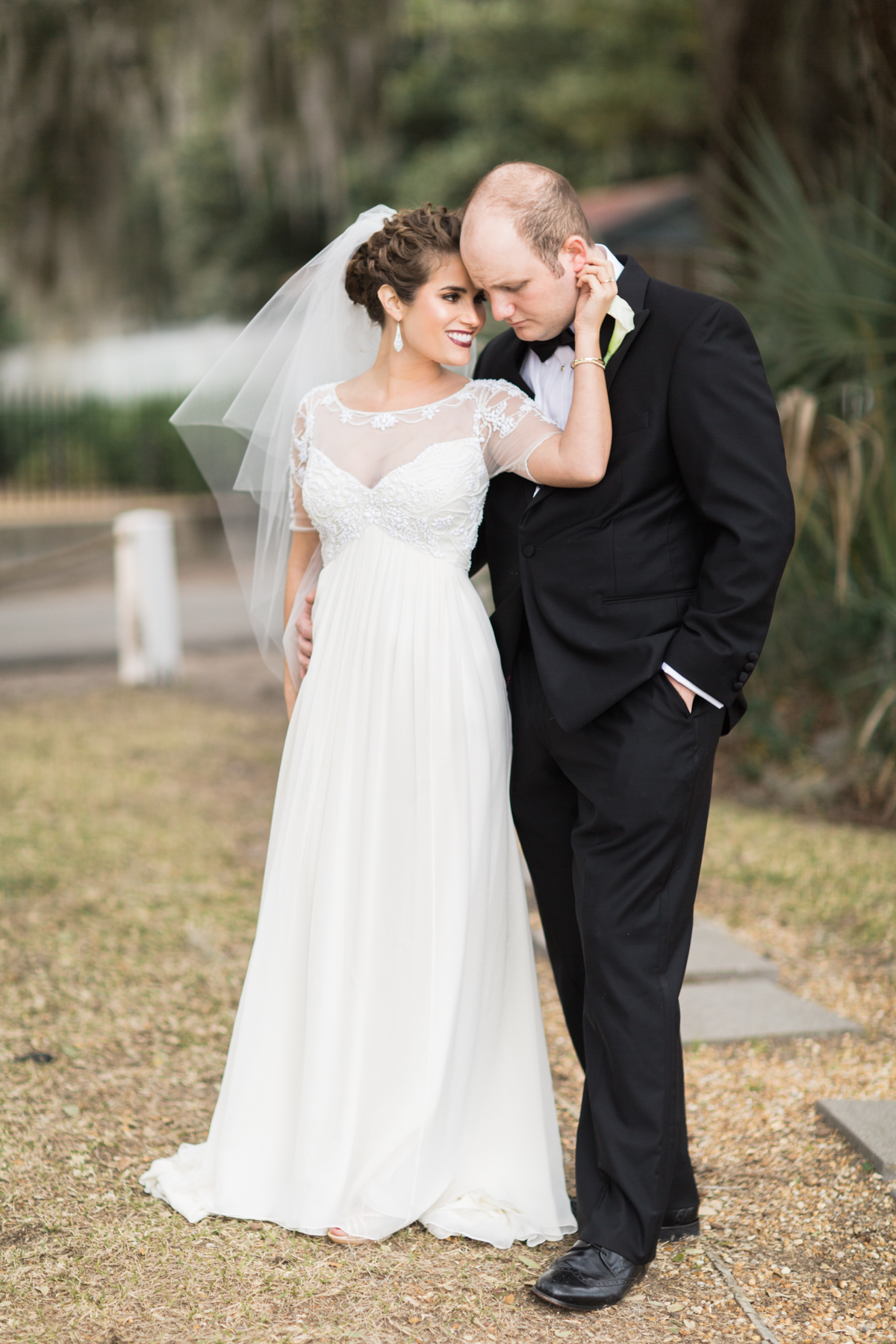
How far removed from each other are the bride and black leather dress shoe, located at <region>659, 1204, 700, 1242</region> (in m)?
0.19

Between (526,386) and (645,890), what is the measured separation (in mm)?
1006

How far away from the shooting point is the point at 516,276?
2.32m

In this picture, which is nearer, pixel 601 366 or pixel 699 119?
pixel 601 366

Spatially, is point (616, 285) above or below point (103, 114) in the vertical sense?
below

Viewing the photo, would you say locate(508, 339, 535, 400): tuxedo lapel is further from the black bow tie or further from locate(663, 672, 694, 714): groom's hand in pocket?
locate(663, 672, 694, 714): groom's hand in pocket

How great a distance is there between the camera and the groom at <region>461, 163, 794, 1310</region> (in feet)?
7.34

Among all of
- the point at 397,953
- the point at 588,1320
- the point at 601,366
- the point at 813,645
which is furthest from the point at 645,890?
the point at 813,645

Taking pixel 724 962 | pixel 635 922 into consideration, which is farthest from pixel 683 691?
pixel 724 962

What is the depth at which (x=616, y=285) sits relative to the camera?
A: 2.32 meters

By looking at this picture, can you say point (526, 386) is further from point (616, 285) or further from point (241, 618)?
point (241, 618)

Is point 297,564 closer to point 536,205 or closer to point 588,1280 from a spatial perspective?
point 536,205

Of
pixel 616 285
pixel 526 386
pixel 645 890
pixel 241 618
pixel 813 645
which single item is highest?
pixel 616 285

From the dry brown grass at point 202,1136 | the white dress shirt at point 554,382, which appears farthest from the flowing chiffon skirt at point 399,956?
the white dress shirt at point 554,382

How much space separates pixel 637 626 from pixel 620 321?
524mm
